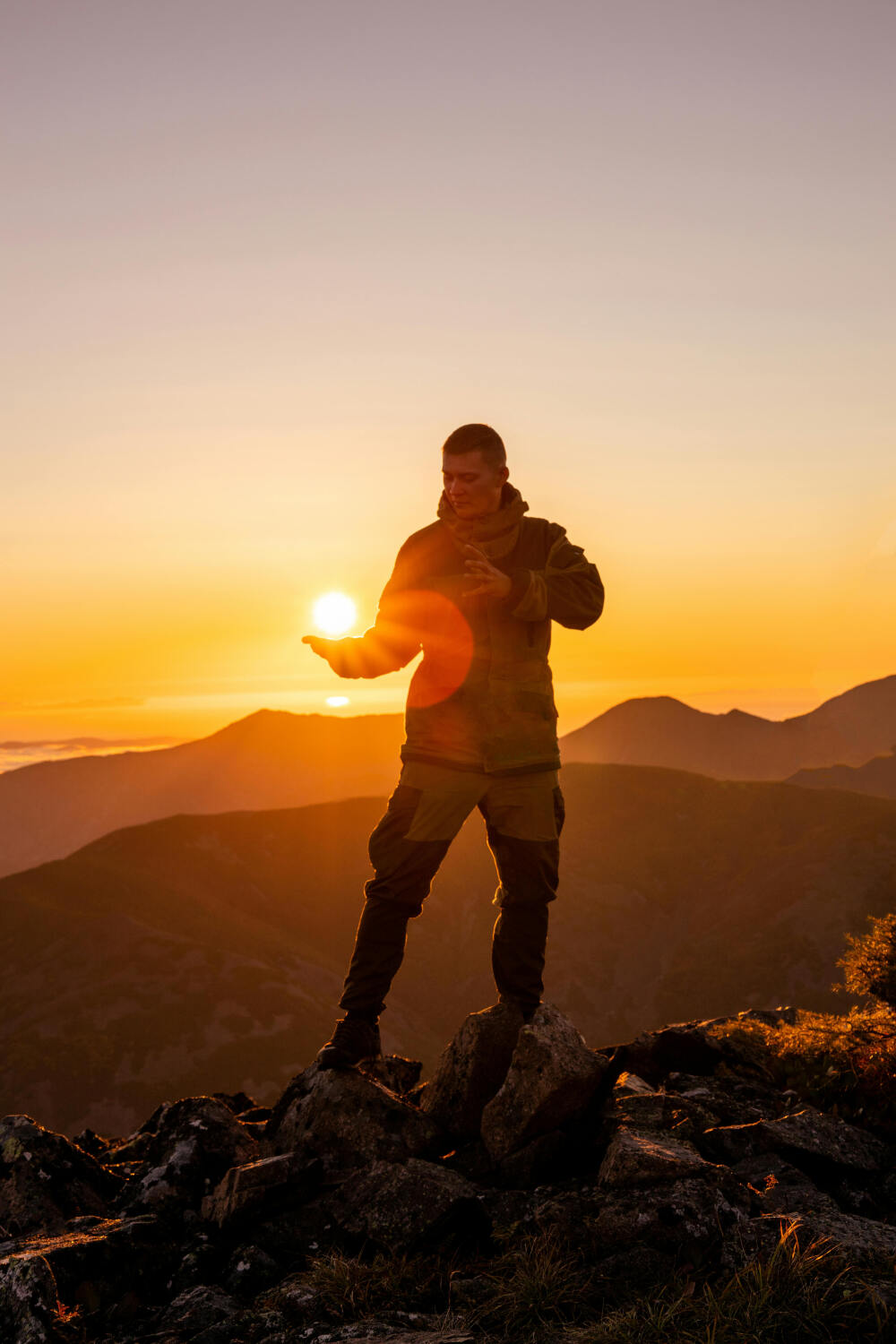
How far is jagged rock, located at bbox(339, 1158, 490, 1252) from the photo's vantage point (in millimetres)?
3850

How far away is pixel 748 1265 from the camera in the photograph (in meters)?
3.10

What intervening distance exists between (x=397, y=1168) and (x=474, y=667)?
2.80 metres

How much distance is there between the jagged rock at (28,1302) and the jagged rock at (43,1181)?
1.24 metres

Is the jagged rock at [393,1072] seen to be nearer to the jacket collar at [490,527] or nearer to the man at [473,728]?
the man at [473,728]

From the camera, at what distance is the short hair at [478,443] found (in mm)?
5285

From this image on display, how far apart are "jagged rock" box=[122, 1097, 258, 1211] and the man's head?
409 centimetres

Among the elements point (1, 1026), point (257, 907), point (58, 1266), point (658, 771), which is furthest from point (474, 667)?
point (658, 771)

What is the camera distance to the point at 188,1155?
5.10 meters

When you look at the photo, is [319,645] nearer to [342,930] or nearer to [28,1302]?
[28,1302]

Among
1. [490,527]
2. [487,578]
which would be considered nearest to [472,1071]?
[487,578]

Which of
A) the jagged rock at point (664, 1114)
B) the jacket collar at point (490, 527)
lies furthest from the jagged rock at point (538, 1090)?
the jacket collar at point (490, 527)

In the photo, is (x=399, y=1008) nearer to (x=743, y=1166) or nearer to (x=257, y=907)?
(x=257, y=907)

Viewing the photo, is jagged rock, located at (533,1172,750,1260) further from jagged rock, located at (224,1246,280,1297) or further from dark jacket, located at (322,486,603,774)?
dark jacket, located at (322,486,603,774)

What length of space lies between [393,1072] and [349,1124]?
1.27 m
